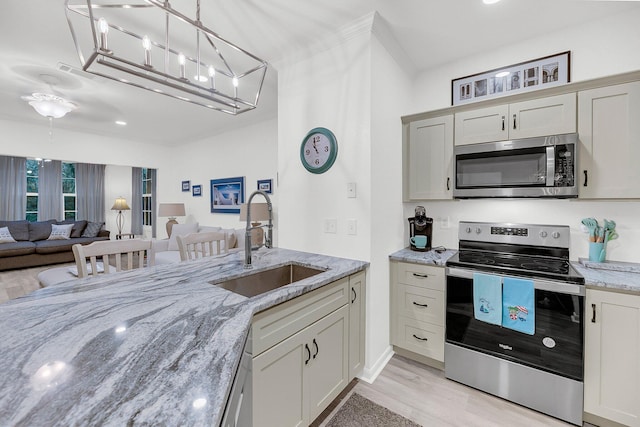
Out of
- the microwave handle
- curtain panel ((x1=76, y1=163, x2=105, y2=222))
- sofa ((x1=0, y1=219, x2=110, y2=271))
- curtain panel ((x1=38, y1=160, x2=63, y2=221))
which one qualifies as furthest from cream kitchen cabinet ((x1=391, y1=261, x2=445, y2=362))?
curtain panel ((x1=38, y1=160, x2=63, y2=221))

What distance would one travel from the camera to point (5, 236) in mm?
5438

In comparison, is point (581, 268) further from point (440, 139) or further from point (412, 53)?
point (412, 53)

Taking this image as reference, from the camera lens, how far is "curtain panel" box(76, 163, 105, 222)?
23.9ft

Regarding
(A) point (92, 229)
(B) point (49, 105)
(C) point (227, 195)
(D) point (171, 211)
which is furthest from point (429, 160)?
(A) point (92, 229)

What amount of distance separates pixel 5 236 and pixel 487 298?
8.18 metres

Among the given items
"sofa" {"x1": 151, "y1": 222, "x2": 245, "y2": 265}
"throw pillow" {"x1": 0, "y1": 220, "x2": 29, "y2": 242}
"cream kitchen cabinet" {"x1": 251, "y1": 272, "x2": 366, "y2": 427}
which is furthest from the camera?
"throw pillow" {"x1": 0, "y1": 220, "x2": 29, "y2": 242}

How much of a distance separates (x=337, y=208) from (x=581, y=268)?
1737 millimetres

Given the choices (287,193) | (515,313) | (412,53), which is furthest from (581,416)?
(412,53)

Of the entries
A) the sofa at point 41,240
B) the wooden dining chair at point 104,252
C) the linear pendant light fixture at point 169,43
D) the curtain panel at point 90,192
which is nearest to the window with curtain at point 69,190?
the curtain panel at point 90,192

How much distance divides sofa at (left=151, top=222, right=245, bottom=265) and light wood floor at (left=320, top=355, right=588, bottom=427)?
2.67 m

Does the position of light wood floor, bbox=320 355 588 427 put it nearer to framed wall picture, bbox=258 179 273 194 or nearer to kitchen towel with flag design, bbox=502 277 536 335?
kitchen towel with flag design, bbox=502 277 536 335

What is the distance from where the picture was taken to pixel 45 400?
Result: 0.57 m

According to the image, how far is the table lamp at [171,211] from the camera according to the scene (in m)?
5.51

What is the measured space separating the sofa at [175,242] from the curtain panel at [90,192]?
3.84 m
